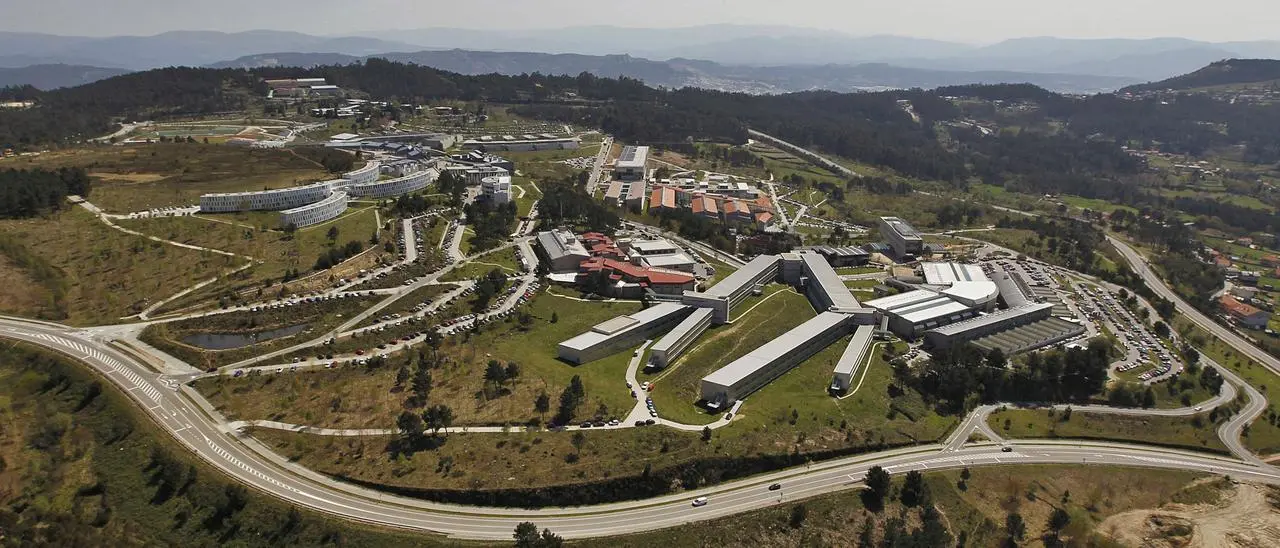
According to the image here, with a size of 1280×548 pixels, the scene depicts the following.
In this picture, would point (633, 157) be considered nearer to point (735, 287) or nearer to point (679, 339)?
point (735, 287)

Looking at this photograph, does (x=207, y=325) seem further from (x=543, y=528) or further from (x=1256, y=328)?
(x=1256, y=328)

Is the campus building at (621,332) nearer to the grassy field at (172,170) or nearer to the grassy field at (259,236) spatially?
the grassy field at (259,236)

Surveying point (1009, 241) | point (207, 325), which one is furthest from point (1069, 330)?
point (207, 325)

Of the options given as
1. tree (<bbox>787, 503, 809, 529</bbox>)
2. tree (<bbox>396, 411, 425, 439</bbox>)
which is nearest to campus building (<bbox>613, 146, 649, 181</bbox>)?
tree (<bbox>396, 411, 425, 439</bbox>)

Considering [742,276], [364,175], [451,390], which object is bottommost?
[451,390]

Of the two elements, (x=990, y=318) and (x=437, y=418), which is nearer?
(x=437, y=418)

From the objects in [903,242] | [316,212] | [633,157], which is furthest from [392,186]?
[903,242]

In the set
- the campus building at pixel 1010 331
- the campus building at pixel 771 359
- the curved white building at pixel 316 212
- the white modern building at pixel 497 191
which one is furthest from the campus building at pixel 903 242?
the curved white building at pixel 316 212
